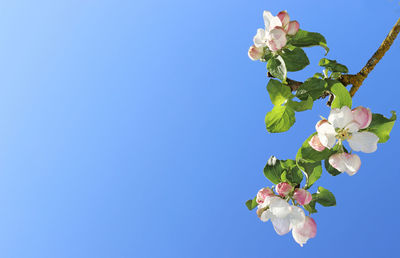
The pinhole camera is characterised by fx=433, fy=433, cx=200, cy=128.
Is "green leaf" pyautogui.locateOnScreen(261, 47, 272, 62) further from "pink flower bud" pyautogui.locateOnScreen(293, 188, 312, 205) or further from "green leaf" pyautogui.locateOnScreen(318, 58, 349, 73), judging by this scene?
"pink flower bud" pyautogui.locateOnScreen(293, 188, 312, 205)

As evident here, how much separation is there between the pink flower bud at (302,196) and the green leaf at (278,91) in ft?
0.81

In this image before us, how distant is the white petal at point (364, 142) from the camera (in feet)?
3.61

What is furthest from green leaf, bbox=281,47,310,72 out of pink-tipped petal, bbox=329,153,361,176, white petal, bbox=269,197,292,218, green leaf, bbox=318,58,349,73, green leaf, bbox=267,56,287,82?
white petal, bbox=269,197,292,218

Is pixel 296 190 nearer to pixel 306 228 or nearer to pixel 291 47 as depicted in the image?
pixel 306 228

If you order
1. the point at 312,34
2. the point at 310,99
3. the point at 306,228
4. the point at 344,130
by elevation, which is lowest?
the point at 306,228

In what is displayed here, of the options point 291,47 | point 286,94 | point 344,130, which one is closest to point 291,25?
point 291,47

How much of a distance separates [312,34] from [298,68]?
12 cm

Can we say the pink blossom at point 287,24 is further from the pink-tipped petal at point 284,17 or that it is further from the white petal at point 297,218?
the white petal at point 297,218

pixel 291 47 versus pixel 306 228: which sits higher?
pixel 291 47

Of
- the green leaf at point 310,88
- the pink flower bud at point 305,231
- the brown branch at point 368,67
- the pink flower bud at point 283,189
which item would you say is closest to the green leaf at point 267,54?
the green leaf at point 310,88

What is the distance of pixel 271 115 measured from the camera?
1.18m

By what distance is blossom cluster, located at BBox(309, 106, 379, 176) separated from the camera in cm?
108

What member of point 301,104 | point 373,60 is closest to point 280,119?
point 301,104

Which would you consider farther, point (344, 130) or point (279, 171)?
point (279, 171)
